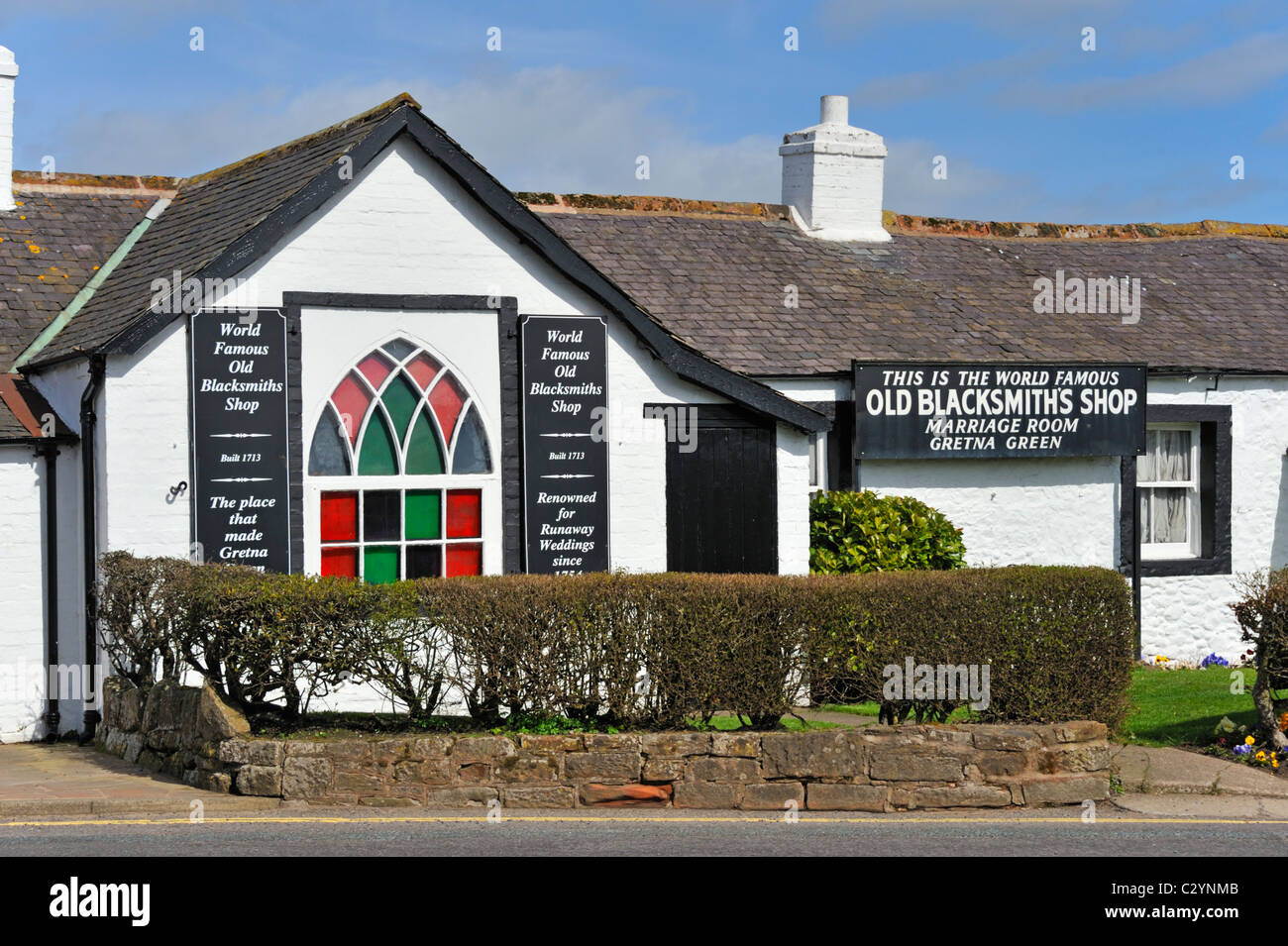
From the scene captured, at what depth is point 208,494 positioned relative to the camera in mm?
12414

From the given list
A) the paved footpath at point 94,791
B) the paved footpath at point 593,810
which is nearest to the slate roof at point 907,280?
the paved footpath at point 94,791

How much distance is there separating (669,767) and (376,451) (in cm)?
481

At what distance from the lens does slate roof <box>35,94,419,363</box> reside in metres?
12.7

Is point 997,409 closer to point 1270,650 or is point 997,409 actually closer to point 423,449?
point 1270,650

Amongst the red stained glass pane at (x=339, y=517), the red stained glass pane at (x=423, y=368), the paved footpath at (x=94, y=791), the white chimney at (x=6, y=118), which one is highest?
the white chimney at (x=6, y=118)

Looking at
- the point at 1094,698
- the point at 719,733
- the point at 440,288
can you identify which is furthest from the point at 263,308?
the point at 1094,698

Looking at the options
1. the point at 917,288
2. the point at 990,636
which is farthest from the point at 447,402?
the point at 917,288

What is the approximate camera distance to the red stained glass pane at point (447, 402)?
13.4m

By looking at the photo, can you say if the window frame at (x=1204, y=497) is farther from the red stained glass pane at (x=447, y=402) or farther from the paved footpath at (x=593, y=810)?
the red stained glass pane at (x=447, y=402)

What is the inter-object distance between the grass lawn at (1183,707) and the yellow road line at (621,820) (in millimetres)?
1984

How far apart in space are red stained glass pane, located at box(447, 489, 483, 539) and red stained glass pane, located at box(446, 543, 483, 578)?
109mm

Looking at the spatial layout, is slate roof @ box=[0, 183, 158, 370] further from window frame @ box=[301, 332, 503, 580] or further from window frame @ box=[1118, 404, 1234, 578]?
window frame @ box=[1118, 404, 1234, 578]

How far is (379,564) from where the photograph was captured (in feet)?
43.1

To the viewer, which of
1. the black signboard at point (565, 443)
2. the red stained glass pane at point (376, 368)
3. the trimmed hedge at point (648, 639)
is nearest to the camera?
the trimmed hedge at point (648, 639)
